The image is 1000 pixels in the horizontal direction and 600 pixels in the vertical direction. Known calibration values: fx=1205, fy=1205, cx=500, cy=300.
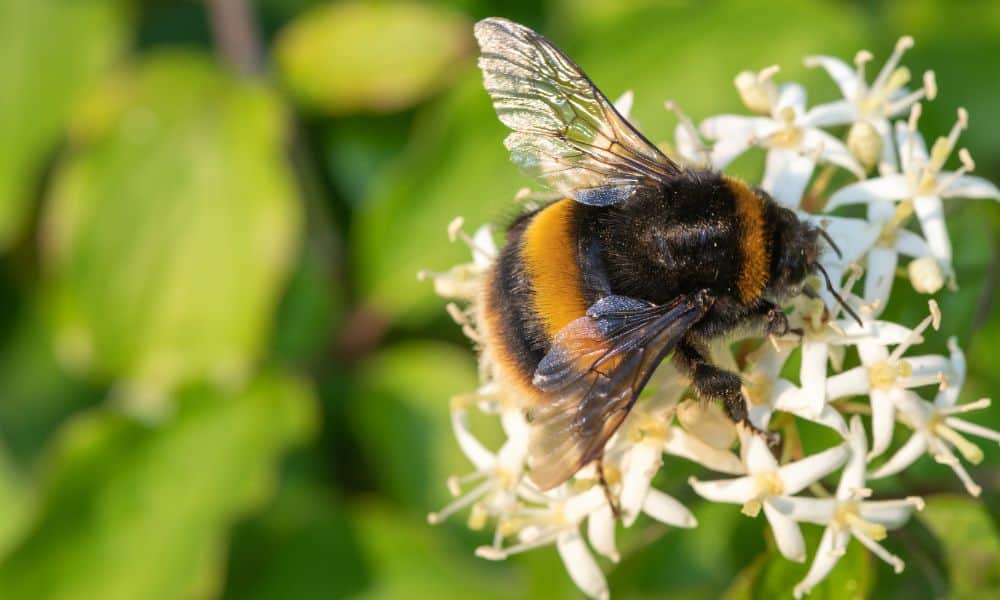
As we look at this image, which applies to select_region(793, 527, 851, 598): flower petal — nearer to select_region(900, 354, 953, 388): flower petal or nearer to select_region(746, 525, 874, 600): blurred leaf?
select_region(746, 525, 874, 600): blurred leaf

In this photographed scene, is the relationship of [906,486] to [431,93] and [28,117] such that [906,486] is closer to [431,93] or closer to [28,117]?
[431,93]

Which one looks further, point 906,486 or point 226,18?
point 226,18

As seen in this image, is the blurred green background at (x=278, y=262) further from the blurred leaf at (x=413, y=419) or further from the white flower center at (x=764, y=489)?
the white flower center at (x=764, y=489)

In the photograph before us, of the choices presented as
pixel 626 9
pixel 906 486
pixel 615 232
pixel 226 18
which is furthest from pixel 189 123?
pixel 906 486

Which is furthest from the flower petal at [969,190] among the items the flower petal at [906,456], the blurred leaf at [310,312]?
the blurred leaf at [310,312]

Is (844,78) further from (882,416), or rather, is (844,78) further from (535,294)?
(535,294)

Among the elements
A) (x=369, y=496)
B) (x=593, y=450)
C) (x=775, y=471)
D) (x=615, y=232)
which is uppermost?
(x=615, y=232)

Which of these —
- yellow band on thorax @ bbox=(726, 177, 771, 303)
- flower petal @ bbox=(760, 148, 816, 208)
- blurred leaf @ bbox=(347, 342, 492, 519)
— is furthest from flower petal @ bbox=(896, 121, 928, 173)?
blurred leaf @ bbox=(347, 342, 492, 519)
